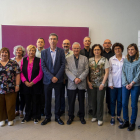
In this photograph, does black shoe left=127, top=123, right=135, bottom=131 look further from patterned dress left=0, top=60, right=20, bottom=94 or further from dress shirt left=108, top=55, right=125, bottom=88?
patterned dress left=0, top=60, right=20, bottom=94

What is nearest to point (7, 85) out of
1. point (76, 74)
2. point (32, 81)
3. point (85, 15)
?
point (32, 81)

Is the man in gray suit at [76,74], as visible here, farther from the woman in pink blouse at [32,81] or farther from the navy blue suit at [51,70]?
the woman in pink blouse at [32,81]

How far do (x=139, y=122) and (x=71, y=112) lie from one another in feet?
4.61

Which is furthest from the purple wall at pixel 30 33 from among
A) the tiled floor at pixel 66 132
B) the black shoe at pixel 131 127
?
the black shoe at pixel 131 127

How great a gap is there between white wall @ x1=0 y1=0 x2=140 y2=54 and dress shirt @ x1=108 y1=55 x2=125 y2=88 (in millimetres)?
2257

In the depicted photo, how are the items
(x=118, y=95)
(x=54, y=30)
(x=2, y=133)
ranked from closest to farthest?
1. (x=2, y=133)
2. (x=118, y=95)
3. (x=54, y=30)

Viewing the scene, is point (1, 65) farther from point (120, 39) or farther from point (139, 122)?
point (120, 39)

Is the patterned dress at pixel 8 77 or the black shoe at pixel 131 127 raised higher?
the patterned dress at pixel 8 77

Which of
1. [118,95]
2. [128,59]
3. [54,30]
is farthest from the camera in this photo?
[54,30]

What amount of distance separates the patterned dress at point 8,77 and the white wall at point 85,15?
96.2 inches

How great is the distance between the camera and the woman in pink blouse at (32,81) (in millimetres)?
2695

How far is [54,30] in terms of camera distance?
455cm

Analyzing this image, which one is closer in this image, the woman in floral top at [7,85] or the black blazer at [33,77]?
the woman in floral top at [7,85]

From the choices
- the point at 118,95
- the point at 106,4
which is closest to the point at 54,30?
the point at 106,4
